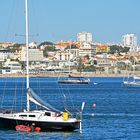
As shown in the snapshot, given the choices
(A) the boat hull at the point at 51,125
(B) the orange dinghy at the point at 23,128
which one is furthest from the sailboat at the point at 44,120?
(B) the orange dinghy at the point at 23,128

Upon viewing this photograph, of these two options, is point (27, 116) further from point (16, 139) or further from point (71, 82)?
point (71, 82)

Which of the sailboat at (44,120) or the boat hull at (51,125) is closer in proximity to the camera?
the sailboat at (44,120)

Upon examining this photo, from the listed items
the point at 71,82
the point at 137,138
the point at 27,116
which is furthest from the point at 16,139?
the point at 71,82

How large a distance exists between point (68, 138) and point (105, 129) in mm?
5372

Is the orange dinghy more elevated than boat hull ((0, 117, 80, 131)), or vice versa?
boat hull ((0, 117, 80, 131))

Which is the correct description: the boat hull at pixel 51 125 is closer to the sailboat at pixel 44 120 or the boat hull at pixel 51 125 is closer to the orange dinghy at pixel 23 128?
the sailboat at pixel 44 120

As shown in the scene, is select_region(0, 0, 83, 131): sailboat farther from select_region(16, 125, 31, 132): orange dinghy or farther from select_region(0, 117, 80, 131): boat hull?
select_region(16, 125, 31, 132): orange dinghy

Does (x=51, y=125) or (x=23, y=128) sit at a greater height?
(x=51, y=125)

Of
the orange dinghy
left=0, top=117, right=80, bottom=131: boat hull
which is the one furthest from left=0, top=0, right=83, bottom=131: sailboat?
the orange dinghy

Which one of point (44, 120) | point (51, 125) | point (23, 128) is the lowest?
point (23, 128)

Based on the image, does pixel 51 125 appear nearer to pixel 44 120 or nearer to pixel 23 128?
pixel 44 120

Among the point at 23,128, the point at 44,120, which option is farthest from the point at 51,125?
the point at 23,128

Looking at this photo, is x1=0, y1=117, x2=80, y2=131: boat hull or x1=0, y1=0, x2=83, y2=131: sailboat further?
x1=0, y1=117, x2=80, y2=131: boat hull

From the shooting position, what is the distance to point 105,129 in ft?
157
